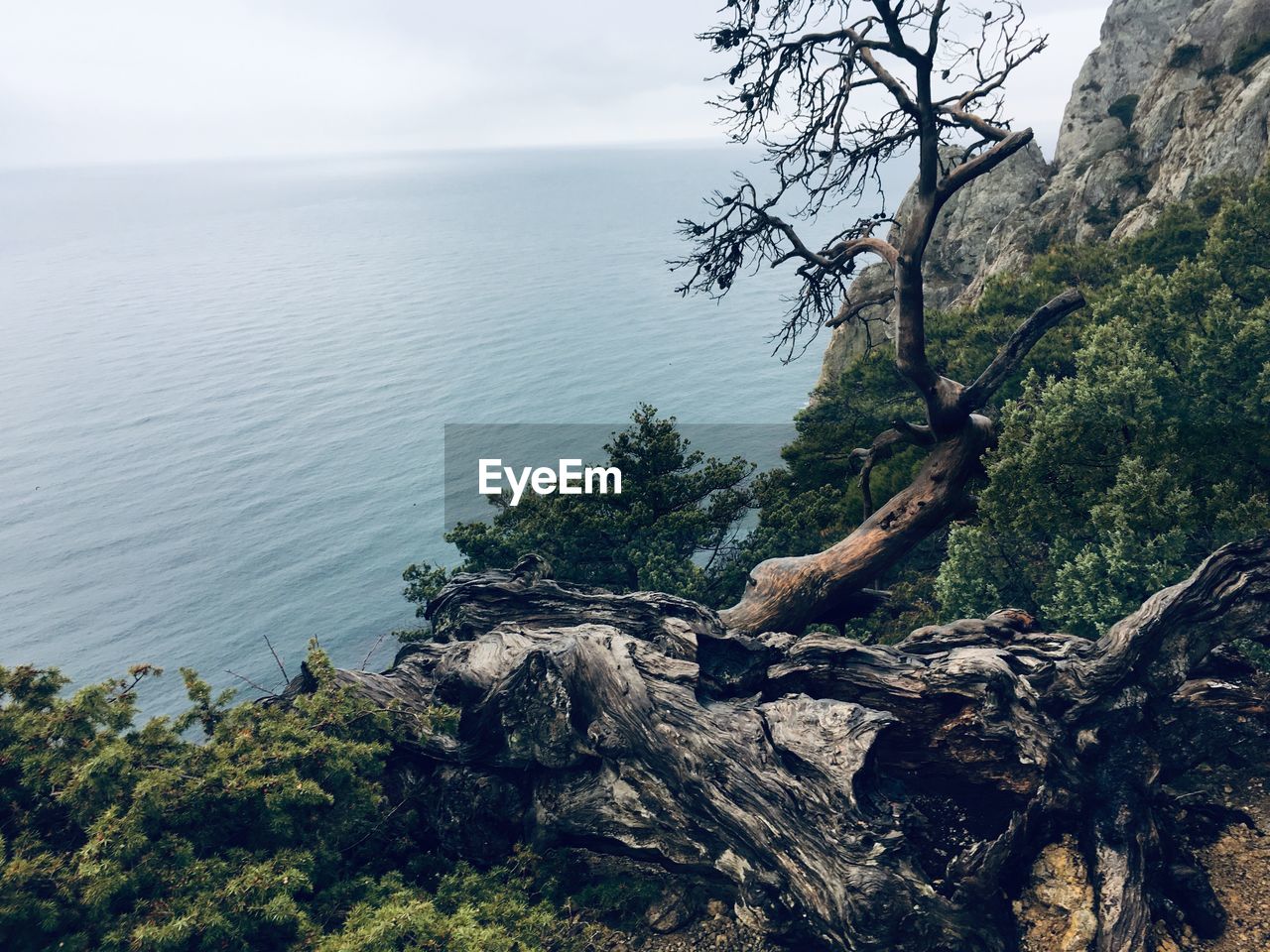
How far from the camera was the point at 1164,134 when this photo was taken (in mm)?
51344

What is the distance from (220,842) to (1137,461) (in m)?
20.5

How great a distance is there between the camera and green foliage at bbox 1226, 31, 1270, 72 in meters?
46.1

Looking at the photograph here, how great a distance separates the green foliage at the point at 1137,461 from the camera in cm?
1853

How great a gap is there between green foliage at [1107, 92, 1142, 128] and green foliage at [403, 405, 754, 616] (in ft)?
177

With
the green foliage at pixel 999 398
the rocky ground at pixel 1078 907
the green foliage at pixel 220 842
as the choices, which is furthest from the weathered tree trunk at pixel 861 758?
the green foliage at pixel 999 398

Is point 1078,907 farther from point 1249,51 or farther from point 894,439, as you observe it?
point 1249,51

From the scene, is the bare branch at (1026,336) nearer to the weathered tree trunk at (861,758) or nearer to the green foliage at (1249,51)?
the weathered tree trunk at (861,758)

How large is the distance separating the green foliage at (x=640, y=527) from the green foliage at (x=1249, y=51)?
43882mm

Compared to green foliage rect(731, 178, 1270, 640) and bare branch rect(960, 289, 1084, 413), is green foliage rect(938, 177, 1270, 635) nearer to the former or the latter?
green foliage rect(731, 178, 1270, 640)

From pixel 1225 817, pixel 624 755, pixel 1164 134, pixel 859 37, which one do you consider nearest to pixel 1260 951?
pixel 1225 817

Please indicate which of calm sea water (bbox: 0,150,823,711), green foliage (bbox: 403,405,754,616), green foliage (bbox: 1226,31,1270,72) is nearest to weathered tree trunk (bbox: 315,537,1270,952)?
green foliage (bbox: 403,405,754,616)

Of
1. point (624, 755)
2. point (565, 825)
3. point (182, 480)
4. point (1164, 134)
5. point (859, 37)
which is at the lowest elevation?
point (182, 480)

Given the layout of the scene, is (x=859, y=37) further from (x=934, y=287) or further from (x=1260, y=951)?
(x=934, y=287)

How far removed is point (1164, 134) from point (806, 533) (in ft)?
142
